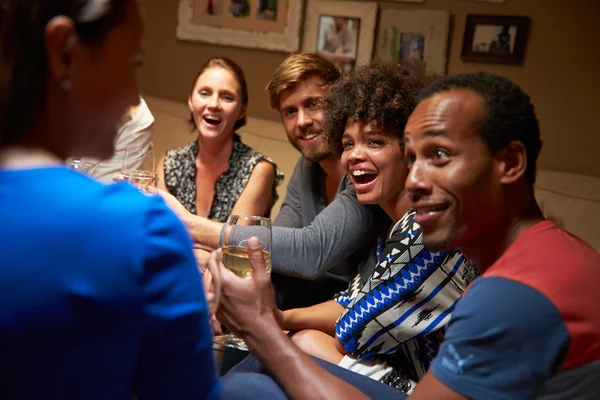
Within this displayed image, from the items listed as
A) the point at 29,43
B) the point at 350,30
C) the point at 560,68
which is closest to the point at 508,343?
the point at 29,43

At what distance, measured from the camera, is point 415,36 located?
10.9 ft

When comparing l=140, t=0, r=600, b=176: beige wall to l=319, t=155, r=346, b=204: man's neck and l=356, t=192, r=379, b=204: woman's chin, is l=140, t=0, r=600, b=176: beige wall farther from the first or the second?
l=356, t=192, r=379, b=204: woman's chin

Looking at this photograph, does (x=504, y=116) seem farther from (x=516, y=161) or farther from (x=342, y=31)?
(x=342, y=31)

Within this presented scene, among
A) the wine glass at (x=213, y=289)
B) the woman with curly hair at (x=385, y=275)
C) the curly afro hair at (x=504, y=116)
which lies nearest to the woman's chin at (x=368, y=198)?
the woman with curly hair at (x=385, y=275)

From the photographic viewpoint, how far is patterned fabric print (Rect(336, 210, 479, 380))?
1395 millimetres

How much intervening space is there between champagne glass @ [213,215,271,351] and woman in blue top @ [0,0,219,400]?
0.58m

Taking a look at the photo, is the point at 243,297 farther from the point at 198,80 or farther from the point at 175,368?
the point at 198,80

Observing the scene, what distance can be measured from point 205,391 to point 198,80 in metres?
2.20

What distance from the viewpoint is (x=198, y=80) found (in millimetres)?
2734

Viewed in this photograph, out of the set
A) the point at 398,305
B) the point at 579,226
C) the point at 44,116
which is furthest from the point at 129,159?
the point at 579,226

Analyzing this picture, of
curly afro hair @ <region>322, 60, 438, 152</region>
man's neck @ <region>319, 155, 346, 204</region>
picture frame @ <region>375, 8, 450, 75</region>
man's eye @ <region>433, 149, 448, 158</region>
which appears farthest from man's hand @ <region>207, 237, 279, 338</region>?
picture frame @ <region>375, 8, 450, 75</region>

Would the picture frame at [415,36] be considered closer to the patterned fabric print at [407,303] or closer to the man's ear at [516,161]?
the patterned fabric print at [407,303]

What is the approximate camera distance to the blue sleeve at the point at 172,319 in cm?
62

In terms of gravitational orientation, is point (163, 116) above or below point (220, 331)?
above
